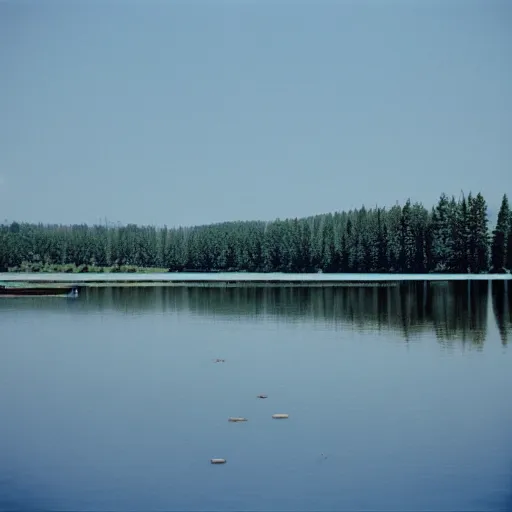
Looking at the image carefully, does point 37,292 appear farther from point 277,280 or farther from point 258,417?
point 258,417

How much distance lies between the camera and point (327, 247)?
411 feet

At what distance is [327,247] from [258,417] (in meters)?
107

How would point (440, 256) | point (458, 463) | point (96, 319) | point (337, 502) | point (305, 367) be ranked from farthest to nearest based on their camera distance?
1. point (440, 256)
2. point (96, 319)
3. point (305, 367)
4. point (458, 463)
5. point (337, 502)

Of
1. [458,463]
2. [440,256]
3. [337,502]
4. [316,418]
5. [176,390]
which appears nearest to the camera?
[337,502]

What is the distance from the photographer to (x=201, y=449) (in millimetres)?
16469

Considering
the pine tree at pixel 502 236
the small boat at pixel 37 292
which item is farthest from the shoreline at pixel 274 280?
the small boat at pixel 37 292

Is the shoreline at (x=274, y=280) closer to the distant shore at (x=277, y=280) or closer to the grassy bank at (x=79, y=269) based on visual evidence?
the distant shore at (x=277, y=280)

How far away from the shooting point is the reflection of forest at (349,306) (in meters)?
41.2

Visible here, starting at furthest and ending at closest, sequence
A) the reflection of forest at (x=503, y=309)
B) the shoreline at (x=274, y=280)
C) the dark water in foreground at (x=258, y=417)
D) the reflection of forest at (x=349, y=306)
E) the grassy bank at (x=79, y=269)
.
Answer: the grassy bank at (x=79, y=269) < the shoreline at (x=274, y=280) < the reflection of forest at (x=349, y=306) < the reflection of forest at (x=503, y=309) < the dark water in foreground at (x=258, y=417)

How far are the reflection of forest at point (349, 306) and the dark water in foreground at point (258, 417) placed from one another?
95cm

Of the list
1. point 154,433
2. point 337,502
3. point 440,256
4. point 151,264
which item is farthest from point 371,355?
point 151,264

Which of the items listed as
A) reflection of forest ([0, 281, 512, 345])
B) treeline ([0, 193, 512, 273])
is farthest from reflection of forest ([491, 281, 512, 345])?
treeline ([0, 193, 512, 273])

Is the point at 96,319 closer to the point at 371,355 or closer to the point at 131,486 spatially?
the point at 371,355

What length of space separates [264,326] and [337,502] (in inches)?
1063
